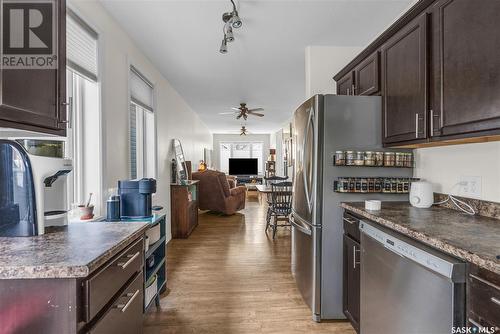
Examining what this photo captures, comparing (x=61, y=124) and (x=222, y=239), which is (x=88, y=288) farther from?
(x=222, y=239)

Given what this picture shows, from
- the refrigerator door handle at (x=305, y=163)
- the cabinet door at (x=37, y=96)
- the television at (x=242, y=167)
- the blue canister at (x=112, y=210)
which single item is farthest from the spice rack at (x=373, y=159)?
the television at (x=242, y=167)

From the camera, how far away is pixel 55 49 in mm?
1313

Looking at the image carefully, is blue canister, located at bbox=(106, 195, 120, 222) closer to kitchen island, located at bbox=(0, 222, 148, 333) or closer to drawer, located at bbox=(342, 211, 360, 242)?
kitchen island, located at bbox=(0, 222, 148, 333)

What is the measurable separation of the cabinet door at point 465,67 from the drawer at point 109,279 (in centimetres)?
183

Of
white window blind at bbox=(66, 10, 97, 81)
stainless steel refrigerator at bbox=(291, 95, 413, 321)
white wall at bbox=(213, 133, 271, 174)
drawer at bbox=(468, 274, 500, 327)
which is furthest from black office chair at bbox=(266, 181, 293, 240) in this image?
white wall at bbox=(213, 133, 271, 174)

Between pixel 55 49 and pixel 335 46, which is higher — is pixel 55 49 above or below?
below

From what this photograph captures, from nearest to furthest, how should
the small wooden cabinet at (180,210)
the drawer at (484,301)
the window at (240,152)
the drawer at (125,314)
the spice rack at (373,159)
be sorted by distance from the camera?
the drawer at (484,301) < the drawer at (125,314) < the spice rack at (373,159) < the small wooden cabinet at (180,210) < the window at (240,152)

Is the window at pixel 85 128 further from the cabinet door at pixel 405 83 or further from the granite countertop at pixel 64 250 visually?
the cabinet door at pixel 405 83

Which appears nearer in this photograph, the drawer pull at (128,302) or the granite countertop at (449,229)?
the granite countertop at (449,229)

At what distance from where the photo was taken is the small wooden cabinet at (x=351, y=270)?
1.72m

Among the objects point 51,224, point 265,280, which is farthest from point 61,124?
point 265,280

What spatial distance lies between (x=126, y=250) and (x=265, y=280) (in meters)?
1.81

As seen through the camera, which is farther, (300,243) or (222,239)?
(222,239)

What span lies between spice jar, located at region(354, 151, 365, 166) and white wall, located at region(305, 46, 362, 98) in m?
1.18
